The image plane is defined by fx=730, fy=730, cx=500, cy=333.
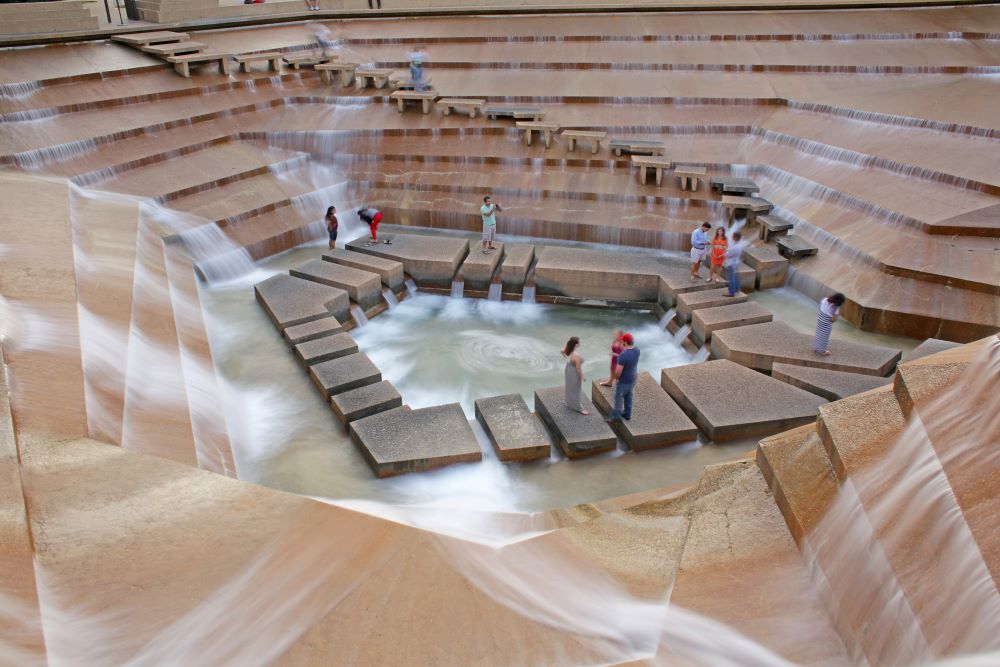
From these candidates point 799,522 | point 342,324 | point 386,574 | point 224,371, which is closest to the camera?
point 386,574

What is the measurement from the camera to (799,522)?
4.37m

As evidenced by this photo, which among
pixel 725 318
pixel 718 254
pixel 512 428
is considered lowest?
pixel 512 428

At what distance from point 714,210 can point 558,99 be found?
4.48m

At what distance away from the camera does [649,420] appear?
7.36 meters

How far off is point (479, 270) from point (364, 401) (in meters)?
3.87

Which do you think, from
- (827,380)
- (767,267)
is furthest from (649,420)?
(767,267)

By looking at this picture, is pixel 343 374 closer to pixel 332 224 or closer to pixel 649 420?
pixel 649 420

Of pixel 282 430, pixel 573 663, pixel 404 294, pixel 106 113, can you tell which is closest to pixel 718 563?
pixel 573 663

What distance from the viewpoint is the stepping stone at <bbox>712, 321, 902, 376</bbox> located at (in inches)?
317

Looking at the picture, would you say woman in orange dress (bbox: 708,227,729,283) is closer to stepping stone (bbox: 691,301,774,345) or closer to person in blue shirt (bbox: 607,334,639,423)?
stepping stone (bbox: 691,301,774,345)

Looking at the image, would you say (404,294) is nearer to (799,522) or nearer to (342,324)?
(342,324)

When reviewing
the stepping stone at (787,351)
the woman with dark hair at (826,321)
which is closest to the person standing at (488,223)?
the stepping stone at (787,351)

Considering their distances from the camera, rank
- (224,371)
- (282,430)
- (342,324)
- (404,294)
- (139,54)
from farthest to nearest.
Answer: (139,54)
(404,294)
(342,324)
(224,371)
(282,430)

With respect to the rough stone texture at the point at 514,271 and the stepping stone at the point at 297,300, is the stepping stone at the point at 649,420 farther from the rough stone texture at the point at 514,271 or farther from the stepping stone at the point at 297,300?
the stepping stone at the point at 297,300
